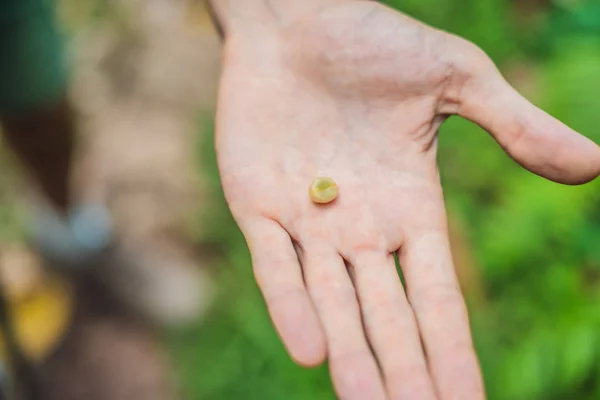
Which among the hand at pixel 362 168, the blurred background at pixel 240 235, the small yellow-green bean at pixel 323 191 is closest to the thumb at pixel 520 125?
the hand at pixel 362 168

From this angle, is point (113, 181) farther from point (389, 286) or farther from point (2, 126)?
point (389, 286)

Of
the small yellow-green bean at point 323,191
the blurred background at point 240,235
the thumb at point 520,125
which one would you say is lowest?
the blurred background at point 240,235

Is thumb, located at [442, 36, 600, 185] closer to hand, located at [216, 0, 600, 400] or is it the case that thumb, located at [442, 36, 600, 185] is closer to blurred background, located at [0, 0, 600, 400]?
hand, located at [216, 0, 600, 400]

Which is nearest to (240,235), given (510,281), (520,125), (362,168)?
(510,281)

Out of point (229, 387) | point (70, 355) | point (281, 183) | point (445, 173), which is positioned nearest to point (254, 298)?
point (229, 387)

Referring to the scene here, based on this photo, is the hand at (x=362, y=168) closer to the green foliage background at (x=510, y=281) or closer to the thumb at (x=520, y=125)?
the thumb at (x=520, y=125)

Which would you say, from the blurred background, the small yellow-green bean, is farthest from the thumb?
the blurred background

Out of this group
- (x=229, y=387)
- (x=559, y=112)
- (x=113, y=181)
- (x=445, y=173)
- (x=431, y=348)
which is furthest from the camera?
(x=113, y=181)

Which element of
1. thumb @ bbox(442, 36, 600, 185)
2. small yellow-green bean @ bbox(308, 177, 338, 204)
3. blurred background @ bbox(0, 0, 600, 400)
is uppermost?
thumb @ bbox(442, 36, 600, 185)
